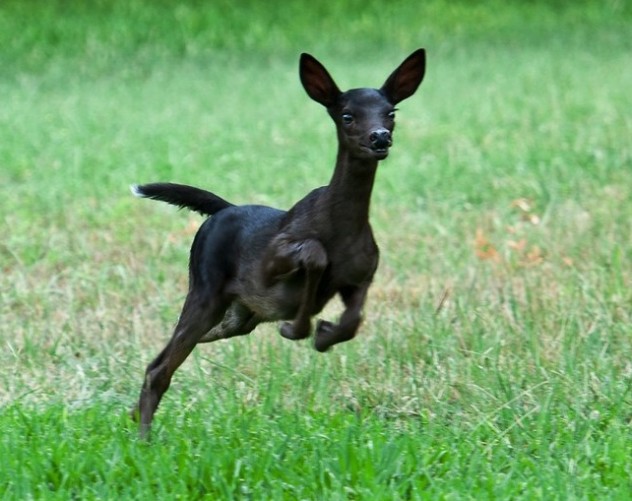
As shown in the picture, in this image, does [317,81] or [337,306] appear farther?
[337,306]

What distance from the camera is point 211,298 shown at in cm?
562

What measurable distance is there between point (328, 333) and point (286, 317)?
13.2 inches

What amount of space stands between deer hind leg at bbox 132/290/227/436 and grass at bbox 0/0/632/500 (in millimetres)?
119

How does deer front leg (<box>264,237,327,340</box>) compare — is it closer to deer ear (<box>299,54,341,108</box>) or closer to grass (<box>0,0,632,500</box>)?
grass (<box>0,0,632,500</box>)

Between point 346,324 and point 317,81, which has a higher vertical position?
point 317,81

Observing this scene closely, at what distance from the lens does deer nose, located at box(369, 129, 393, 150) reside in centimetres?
504

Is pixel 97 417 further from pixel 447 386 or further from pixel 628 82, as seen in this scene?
pixel 628 82

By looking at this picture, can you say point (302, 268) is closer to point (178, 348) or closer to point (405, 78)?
point (178, 348)

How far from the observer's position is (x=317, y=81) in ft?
17.6

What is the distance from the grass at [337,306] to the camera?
503 cm

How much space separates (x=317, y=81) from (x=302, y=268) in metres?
0.79

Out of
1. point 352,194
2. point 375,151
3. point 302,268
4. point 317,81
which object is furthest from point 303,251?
point 317,81

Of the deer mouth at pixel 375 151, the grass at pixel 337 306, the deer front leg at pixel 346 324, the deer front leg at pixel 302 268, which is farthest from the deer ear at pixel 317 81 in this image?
the grass at pixel 337 306

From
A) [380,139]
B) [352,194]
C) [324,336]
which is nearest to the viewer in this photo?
[380,139]
